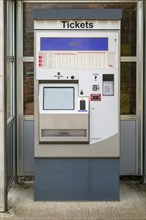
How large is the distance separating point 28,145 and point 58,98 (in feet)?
4.52

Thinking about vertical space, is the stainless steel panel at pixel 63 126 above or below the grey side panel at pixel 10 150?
above

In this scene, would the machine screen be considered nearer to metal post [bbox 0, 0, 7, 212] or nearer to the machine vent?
the machine vent

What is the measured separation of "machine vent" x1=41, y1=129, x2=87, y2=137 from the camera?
638cm

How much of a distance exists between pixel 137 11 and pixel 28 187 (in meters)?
2.93

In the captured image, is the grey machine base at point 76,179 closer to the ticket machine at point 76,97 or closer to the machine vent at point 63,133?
the ticket machine at point 76,97

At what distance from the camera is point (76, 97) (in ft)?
21.0

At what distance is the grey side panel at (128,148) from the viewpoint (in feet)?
24.6

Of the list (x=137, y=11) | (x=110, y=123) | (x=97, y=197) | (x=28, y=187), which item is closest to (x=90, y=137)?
(x=110, y=123)

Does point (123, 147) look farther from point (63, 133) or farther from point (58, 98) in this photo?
point (58, 98)

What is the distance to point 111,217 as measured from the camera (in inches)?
234

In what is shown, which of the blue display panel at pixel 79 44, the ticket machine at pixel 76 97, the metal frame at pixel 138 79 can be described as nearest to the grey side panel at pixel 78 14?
the ticket machine at pixel 76 97

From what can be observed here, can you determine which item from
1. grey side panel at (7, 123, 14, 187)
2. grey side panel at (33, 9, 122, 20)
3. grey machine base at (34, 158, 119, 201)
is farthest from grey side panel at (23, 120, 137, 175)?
grey side panel at (33, 9, 122, 20)

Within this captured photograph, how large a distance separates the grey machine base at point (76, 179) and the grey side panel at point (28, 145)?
1.08 m

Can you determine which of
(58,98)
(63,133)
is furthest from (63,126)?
(58,98)
